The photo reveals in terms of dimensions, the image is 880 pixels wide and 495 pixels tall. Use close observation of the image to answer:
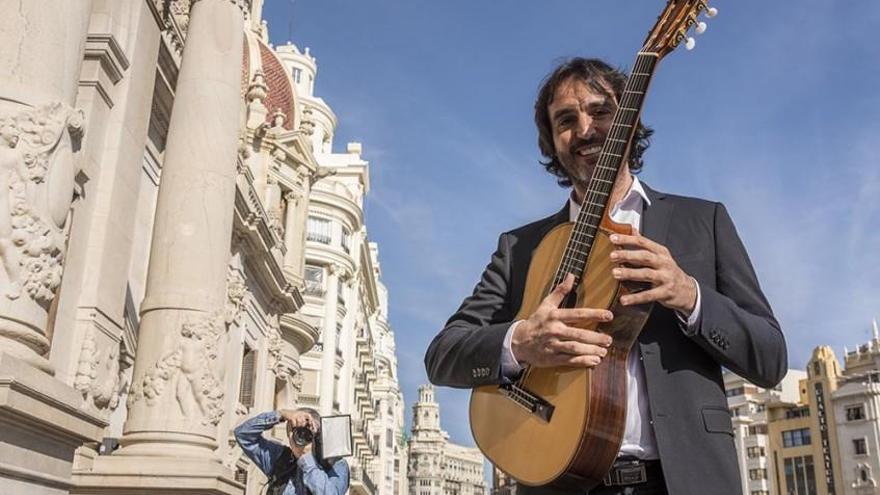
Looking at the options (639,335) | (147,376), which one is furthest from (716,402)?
(147,376)


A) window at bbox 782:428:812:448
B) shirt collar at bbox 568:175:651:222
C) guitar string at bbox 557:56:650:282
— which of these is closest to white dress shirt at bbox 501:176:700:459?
guitar string at bbox 557:56:650:282

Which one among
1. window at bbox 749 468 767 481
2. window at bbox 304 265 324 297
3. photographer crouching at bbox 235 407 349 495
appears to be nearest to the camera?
photographer crouching at bbox 235 407 349 495

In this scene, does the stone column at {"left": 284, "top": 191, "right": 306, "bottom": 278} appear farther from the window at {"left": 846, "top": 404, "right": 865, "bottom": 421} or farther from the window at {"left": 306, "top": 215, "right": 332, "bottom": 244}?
the window at {"left": 846, "top": 404, "right": 865, "bottom": 421}

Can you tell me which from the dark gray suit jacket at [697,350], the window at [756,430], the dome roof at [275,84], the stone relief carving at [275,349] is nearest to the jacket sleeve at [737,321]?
the dark gray suit jacket at [697,350]

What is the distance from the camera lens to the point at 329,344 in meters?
41.8

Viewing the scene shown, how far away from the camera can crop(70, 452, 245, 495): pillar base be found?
9312mm

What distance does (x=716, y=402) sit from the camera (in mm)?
2500

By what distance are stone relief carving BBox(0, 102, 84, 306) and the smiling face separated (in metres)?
4.03

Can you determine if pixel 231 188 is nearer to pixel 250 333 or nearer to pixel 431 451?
pixel 250 333

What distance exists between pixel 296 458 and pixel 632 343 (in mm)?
5502

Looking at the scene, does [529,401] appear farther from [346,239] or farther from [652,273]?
[346,239]

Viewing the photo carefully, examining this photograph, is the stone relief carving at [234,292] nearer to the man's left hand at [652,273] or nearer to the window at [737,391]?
the man's left hand at [652,273]

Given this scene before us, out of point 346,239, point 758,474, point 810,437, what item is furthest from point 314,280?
point 758,474

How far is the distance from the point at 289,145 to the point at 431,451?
142492 mm
